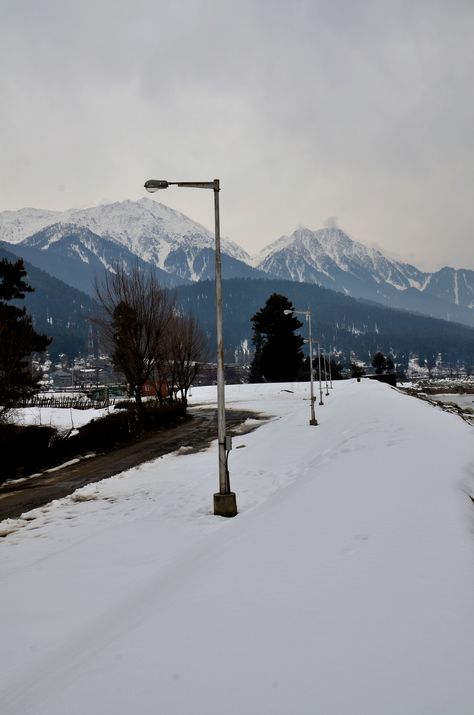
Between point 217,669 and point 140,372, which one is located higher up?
point 140,372

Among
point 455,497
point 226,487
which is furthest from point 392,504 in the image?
point 226,487

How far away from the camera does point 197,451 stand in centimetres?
1895

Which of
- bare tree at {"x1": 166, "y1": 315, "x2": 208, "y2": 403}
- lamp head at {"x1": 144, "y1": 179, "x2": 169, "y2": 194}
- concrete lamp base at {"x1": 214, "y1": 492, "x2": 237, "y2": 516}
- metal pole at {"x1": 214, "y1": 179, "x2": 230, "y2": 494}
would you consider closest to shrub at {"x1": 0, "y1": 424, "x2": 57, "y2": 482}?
concrete lamp base at {"x1": 214, "y1": 492, "x2": 237, "y2": 516}

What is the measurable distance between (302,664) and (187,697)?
88cm

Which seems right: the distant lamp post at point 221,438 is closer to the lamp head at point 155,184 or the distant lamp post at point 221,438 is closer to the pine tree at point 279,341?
the lamp head at point 155,184

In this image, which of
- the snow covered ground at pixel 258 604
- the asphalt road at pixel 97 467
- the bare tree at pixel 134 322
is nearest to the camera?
the snow covered ground at pixel 258 604

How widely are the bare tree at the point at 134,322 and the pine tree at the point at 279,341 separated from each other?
45124 millimetres

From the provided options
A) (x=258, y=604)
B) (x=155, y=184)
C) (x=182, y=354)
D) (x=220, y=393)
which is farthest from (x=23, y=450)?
(x=182, y=354)

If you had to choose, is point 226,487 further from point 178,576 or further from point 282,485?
point 178,576

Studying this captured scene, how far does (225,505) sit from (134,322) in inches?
728

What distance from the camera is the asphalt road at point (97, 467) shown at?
12.8m

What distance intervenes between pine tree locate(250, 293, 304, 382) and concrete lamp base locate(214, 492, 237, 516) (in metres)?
62.2

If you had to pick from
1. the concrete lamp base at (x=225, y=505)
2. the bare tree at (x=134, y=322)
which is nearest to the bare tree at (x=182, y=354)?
the bare tree at (x=134, y=322)

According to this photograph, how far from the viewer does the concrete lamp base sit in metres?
9.46
